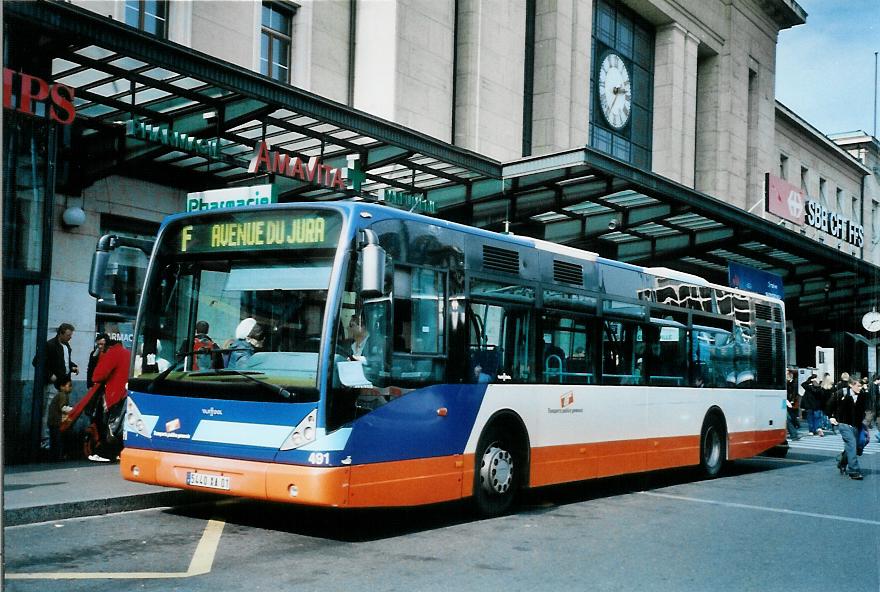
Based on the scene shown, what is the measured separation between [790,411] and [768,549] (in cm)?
1737

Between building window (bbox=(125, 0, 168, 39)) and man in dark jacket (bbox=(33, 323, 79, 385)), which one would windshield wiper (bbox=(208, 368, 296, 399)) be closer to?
man in dark jacket (bbox=(33, 323, 79, 385))

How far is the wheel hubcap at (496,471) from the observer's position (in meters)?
9.30

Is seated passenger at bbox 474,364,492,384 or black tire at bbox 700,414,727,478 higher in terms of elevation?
seated passenger at bbox 474,364,492,384

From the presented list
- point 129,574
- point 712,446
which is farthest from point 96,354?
point 712,446

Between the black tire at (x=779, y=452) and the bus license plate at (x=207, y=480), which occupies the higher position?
the bus license plate at (x=207, y=480)

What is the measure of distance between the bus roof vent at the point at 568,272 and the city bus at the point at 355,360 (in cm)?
2

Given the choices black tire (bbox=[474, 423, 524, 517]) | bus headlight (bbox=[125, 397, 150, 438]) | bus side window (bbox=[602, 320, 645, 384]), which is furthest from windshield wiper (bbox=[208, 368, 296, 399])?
bus side window (bbox=[602, 320, 645, 384])

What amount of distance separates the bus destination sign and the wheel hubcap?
114 inches

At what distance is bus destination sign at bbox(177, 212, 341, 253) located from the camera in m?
7.91

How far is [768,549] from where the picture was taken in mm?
8219

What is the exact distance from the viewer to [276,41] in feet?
60.1

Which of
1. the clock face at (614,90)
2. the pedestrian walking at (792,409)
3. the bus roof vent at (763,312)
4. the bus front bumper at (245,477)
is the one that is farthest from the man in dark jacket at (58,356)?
the clock face at (614,90)

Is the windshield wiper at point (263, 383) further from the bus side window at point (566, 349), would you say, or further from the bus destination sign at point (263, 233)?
the bus side window at point (566, 349)

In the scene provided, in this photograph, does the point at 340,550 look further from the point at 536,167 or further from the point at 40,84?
the point at 536,167
